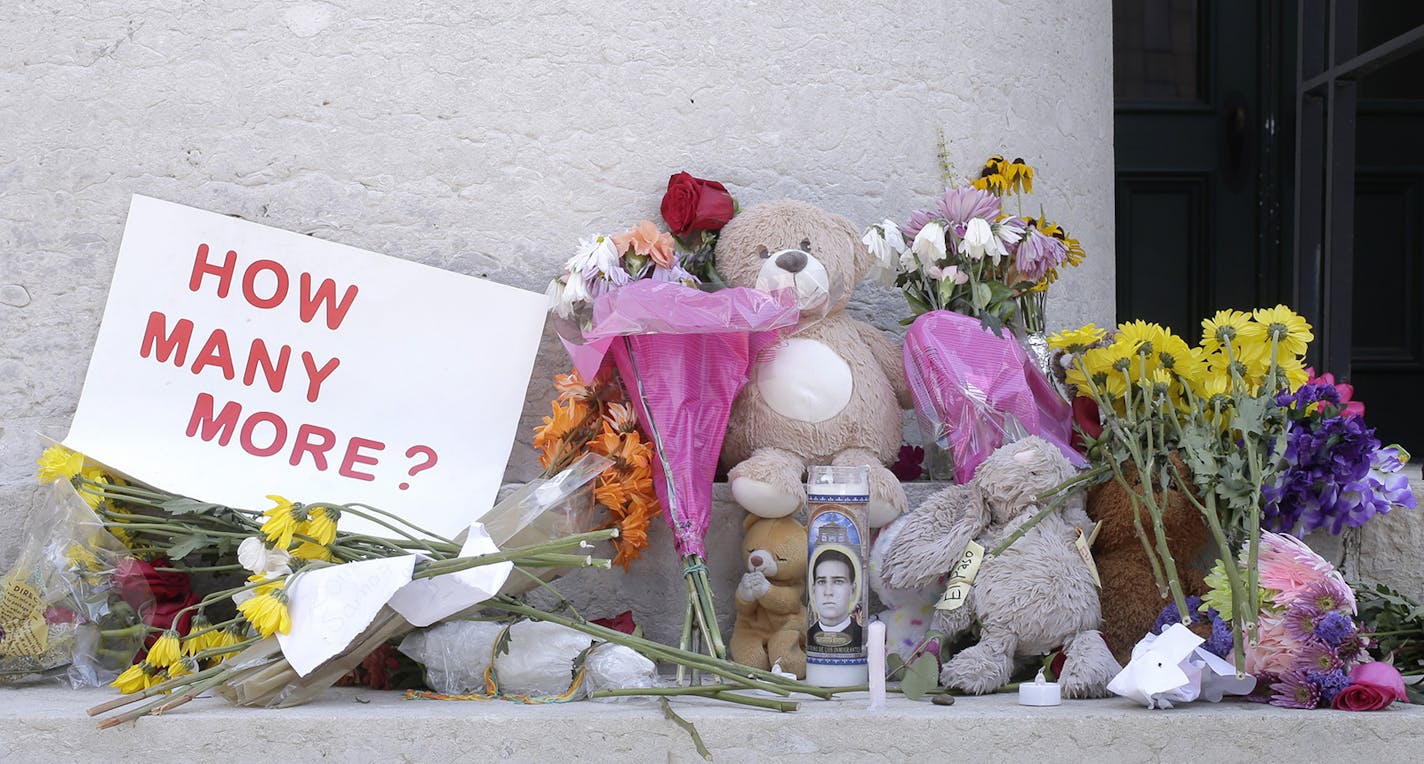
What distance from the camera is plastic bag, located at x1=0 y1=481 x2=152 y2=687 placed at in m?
1.80

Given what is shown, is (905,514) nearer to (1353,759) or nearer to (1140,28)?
(1353,759)

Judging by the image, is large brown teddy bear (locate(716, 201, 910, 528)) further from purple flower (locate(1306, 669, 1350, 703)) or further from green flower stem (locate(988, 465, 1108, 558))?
purple flower (locate(1306, 669, 1350, 703))

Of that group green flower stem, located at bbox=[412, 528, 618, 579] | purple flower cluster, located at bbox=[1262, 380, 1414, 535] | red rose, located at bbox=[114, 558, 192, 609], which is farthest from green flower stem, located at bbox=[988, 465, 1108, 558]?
red rose, located at bbox=[114, 558, 192, 609]

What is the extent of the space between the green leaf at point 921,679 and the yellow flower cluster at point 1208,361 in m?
0.50

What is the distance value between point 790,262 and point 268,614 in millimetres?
897

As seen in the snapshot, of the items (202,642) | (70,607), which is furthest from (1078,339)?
(70,607)

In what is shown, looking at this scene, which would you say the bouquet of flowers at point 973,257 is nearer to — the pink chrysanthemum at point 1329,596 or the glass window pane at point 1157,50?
the pink chrysanthemum at point 1329,596

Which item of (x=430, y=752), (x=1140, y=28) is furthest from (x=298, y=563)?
(x=1140, y=28)

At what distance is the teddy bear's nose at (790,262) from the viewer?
6.41ft

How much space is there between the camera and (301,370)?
80.0 inches

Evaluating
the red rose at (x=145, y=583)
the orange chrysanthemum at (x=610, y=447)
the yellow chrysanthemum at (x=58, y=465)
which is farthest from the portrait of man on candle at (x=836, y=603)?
the yellow chrysanthemum at (x=58, y=465)

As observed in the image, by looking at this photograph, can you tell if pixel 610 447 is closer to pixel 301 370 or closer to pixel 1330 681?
pixel 301 370

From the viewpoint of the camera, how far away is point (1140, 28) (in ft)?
11.3

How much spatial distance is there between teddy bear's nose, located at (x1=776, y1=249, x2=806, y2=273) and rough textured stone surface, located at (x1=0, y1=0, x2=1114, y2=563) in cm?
30
